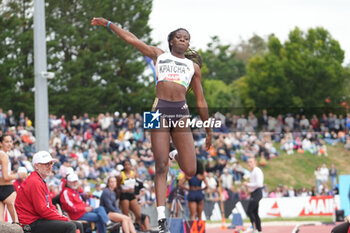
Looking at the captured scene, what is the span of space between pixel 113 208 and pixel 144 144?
43.1 ft

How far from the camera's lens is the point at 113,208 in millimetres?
12156

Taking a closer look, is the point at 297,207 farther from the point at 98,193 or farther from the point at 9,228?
the point at 9,228

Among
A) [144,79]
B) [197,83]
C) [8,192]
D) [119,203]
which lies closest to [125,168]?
[119,203]

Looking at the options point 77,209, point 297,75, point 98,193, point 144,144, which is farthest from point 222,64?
point 77,209

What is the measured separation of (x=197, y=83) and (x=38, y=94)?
5.49 metres

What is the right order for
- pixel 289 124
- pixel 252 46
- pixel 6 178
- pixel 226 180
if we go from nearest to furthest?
pixel 6 178 < pixel 226 180 < pixel 289 124 < pixel 252 46

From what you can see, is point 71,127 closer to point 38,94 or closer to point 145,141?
point 145,141

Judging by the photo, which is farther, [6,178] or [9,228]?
[6,178]

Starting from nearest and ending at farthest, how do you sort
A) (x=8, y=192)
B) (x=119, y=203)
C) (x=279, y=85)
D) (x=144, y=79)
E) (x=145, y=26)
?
(x=8, y=192), (x=119, y=203), (x=145, y=26), (x=144, y=79), (x=279, y=85)

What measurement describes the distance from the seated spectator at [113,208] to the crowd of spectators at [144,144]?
2.90 meters

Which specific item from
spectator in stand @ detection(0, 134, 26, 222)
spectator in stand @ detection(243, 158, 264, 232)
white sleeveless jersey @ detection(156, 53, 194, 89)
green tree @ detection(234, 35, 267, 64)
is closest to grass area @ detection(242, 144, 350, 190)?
spectator in stand @ detection(243, 158, 264, 232)

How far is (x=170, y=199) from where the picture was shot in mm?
15500

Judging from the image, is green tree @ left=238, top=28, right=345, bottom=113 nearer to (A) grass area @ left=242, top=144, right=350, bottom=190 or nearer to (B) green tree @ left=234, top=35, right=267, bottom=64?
(A) grass area @ left=242, top=144, right=350, bottom=190

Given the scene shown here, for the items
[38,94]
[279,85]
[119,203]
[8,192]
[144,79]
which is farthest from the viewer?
[279,85]
